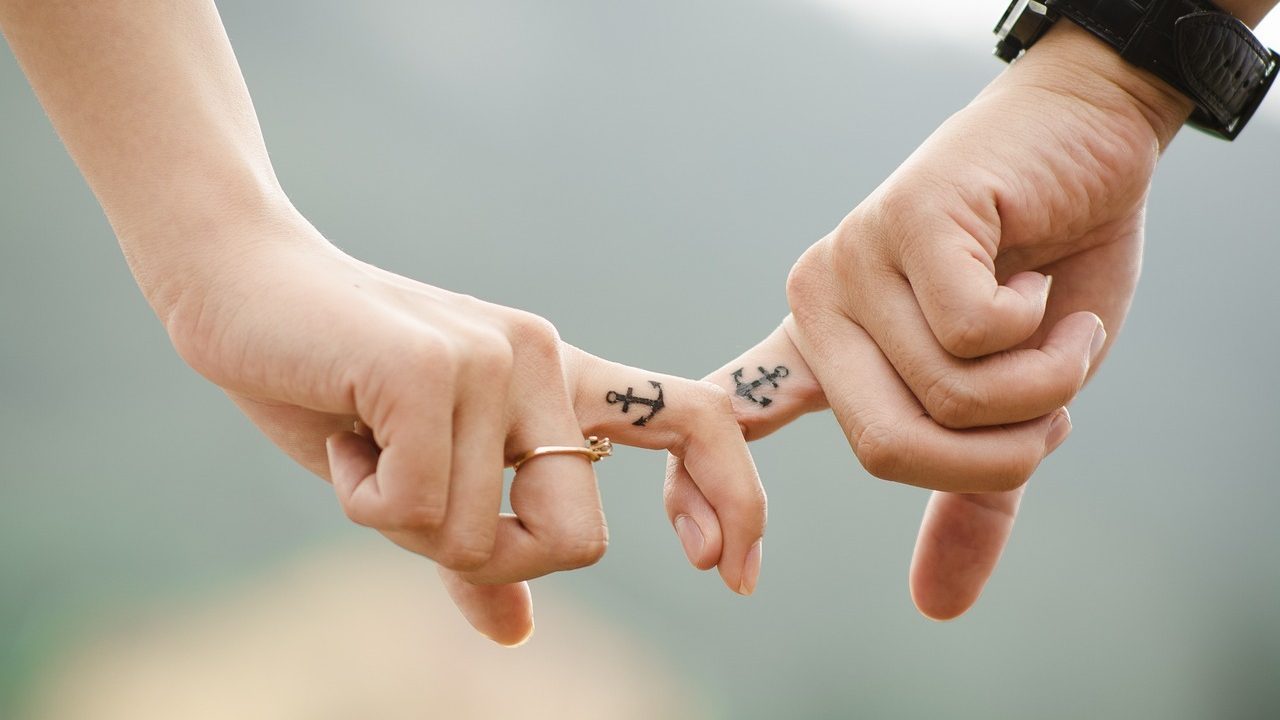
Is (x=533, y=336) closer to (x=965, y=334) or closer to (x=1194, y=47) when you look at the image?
(x=965, y=334)

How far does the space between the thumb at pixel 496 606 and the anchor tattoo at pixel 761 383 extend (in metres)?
0.45

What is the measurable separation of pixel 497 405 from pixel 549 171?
253 cm

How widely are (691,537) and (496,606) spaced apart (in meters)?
0.27

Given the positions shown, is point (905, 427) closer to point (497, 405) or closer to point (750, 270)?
point (497, 405)

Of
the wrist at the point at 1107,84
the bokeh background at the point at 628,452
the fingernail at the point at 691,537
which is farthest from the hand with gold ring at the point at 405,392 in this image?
the bokeh background at the point at 628,452

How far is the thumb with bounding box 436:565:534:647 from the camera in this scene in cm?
103

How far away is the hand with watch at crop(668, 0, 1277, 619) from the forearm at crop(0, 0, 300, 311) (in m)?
0.67

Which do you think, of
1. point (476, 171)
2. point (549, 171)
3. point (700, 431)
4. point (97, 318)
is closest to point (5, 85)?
point (97, 318)

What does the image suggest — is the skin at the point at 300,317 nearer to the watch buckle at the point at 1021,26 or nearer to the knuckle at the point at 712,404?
the knuckle at the point at 712,404

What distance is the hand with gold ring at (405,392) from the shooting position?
0.75m

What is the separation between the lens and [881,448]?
3.56 feet

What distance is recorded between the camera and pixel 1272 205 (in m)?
3.63

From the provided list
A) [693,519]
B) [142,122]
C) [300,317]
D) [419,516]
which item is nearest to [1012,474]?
[693,519]

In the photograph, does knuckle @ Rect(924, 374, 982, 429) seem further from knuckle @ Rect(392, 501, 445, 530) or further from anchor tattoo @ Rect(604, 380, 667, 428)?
knuckle @ Rect(392, 501, 445, 530)
